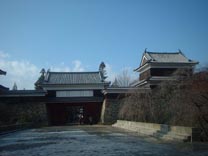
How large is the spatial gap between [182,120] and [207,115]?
8.09ft

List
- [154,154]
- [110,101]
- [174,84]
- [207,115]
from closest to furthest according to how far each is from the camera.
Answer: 1. [154,154]
2. [207,115]
3. [174,84]
4. [110,101]

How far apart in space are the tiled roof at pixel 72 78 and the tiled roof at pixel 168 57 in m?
7.15

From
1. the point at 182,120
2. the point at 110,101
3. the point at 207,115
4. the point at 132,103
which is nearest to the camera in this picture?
the point at 207,115

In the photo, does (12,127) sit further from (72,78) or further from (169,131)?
(72,78)

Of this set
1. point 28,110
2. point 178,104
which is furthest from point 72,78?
point 178,104

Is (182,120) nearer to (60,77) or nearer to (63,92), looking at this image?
(63,92)

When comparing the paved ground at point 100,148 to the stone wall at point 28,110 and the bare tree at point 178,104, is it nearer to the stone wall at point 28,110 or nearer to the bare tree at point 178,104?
the bare tree at point 178,104

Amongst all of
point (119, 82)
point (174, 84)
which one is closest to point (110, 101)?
point (174, 84)

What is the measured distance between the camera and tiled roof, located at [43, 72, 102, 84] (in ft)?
128

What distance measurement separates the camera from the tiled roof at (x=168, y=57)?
1474 inches

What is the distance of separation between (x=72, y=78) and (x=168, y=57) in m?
12.5

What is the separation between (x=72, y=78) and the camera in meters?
40.8

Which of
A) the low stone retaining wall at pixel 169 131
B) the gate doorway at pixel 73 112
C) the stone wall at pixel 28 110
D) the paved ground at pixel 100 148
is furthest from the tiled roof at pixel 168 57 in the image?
the paved ground at pixel 100 148

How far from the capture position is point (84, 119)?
1565 inches
